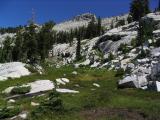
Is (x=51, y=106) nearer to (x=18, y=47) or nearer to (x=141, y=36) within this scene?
(x=141, y=36)

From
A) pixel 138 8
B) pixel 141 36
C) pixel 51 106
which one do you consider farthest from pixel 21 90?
pixel 138 8

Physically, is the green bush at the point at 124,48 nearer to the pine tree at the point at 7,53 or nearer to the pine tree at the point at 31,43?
the pine tree at the point at 31,43

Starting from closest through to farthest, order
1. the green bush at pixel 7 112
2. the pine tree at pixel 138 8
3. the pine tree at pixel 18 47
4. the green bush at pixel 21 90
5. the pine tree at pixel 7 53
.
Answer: the green bush at pixel 7 112
the green bush at pixel 21 90
the pine tree at pixel 18 47
the pine tree at pixel 138 8
the pine tree at pixel 7 53

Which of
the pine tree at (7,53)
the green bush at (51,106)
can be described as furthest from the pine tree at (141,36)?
the green bush at (51,106)

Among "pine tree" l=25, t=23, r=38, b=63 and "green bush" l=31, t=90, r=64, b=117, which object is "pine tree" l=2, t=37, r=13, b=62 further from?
"green bush" l=31, t=90, r=64, b=117

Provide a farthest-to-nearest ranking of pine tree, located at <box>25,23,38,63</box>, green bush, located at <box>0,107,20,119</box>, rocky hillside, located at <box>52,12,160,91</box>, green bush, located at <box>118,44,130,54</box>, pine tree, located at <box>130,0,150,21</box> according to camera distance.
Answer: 1. pine tree, located at <box>130,0,150,21</box>
2. pine tree, located at <box>25,23,38,63</box>
3. green bush, located at <box>118,44,130,54</box>
4. rocky hillside, located at <box>52,12,160,91</box>
5. green bush, located at <box>0,107,20,119</box>

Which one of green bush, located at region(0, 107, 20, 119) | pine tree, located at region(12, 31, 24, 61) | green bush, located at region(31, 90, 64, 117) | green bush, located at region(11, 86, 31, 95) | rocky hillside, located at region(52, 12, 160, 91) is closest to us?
green bush, located at region(31, 90, 64, 117)

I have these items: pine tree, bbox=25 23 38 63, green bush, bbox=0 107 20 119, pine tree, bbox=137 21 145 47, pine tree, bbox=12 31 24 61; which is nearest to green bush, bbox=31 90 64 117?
green bush, bbox=0 107 20 119

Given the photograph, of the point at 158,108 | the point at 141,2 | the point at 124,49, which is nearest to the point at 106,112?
the point at 158,108

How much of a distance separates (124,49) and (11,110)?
280 feet

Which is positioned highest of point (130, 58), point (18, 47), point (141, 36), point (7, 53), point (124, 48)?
point (141, 36)

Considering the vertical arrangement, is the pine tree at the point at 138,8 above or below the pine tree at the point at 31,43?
above

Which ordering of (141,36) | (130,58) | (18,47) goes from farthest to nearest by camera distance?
(18,47) → (141,36) → (130,58)

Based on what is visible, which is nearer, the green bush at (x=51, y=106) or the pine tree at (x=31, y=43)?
the green bush at (x=51, y=106)
